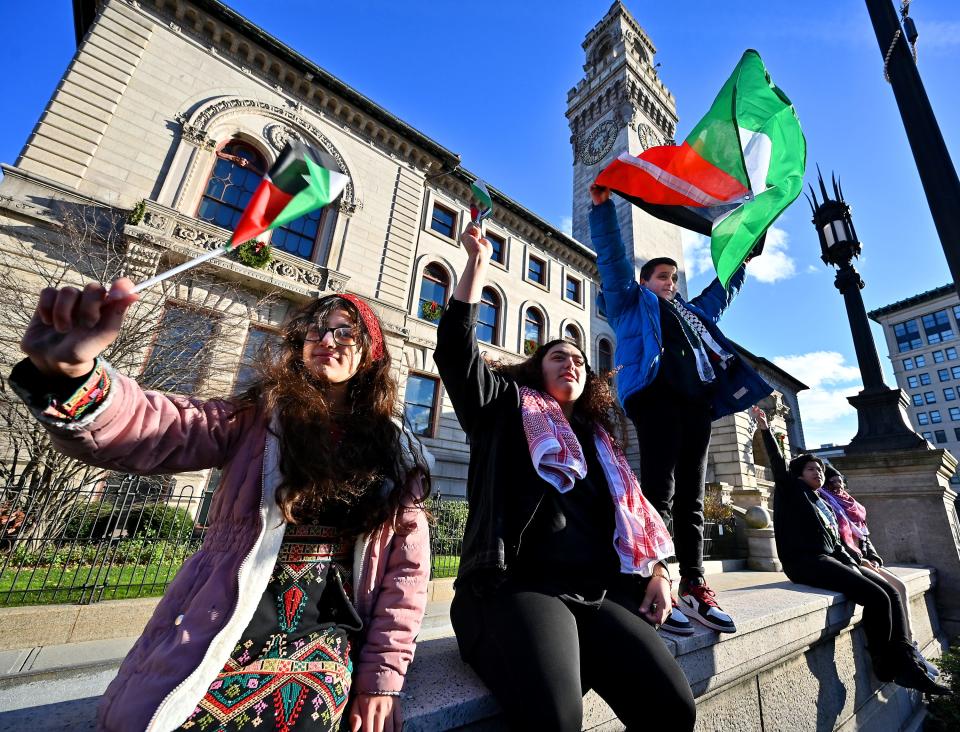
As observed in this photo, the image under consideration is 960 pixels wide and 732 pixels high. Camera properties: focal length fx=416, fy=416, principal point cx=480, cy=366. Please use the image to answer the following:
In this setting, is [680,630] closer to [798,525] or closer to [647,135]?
[798,525]

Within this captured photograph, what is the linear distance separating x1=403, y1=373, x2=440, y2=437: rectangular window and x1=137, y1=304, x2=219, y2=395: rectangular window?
7.29 metres

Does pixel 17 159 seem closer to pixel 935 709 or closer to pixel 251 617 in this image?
pixel 251 617

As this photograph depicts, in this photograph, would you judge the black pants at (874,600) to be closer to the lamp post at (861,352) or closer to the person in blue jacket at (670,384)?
the person in blue jacket at (670,384)

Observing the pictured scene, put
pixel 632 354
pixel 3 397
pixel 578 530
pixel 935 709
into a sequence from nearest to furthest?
pixel 578 530 < pixel 632 354 < pixel 935 709 < pixel 3 397

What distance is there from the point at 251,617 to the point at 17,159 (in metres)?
14.3

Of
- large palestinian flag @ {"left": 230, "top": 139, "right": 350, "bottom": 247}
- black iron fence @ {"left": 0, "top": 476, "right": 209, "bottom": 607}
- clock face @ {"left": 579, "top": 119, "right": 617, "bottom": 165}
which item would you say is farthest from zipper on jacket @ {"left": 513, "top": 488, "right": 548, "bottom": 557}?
clock face @ {"left": 579, "top": 119, "right": 617, "bottom": 165}

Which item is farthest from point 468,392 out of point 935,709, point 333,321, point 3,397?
point 3,397

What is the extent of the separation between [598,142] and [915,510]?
94.2 feet

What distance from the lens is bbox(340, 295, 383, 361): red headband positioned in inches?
82.1

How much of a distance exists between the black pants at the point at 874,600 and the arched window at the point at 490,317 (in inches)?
583

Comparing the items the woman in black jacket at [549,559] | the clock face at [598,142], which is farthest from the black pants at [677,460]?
the clock face at [598,142]

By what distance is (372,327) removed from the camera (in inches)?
84.4

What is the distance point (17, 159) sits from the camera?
970 cm

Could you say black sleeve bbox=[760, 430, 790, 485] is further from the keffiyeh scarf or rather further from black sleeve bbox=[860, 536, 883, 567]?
the keffiyeh scarf
